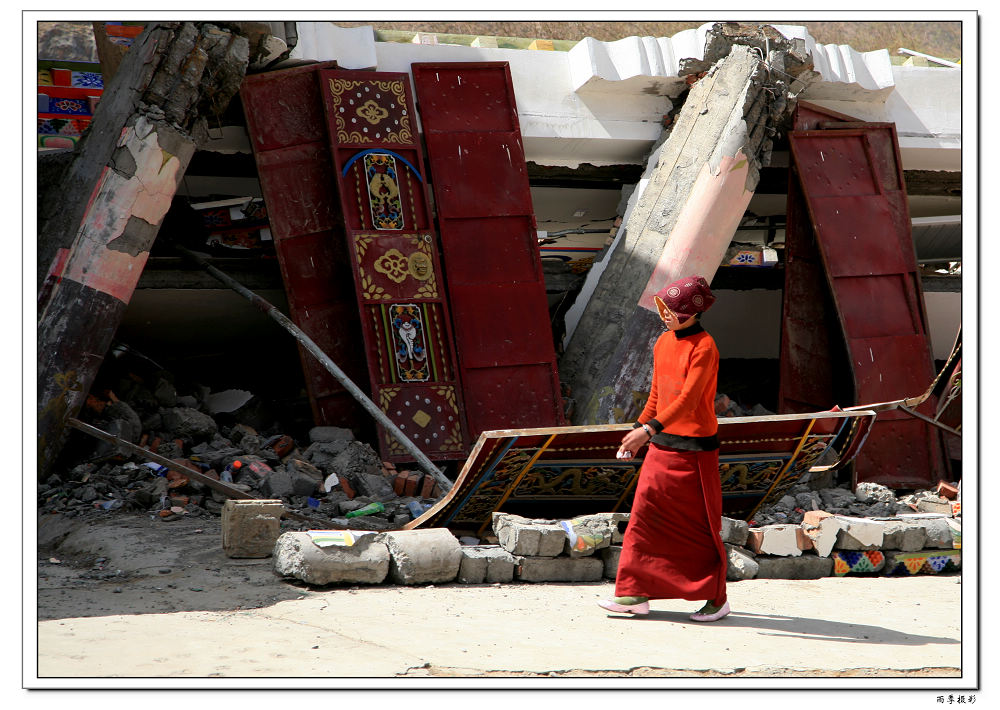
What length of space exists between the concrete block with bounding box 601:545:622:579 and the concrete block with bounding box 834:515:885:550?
1286 mm

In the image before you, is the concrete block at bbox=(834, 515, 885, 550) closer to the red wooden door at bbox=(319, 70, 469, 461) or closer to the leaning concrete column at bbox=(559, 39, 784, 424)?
the leaning concrete column at bbox=(559, 39, 784, 424)

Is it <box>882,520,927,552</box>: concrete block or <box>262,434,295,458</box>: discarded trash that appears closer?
<box>882,520,927,552</box>: concrete block

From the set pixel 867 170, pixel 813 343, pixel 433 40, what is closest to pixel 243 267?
pixel 433 40

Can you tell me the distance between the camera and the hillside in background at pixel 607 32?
292 inches

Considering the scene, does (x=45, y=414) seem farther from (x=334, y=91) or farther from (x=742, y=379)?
(x=742, y=379)

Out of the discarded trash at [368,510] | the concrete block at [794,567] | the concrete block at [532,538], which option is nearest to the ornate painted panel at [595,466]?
the concrete block at [532,538]

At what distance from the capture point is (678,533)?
375 centimetres

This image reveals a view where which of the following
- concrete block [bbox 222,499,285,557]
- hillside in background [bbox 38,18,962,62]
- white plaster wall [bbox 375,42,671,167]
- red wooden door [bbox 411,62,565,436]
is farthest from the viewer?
white plaster wall [bbox 375,42,671,167]

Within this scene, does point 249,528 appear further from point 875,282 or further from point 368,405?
point 875,282

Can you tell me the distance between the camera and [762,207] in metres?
10.9

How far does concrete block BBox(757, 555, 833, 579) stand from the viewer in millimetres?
4883

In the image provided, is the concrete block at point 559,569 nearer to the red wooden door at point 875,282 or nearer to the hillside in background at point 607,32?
the hillside in background at point 607,32

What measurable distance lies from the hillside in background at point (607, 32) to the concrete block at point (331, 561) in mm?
2848

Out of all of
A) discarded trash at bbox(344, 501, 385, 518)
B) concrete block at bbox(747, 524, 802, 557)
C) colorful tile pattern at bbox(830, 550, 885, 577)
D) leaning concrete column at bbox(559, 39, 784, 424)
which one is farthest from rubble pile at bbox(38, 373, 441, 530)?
Answer: colorful tile pattern at bbox(830, 550, 885, 577)
